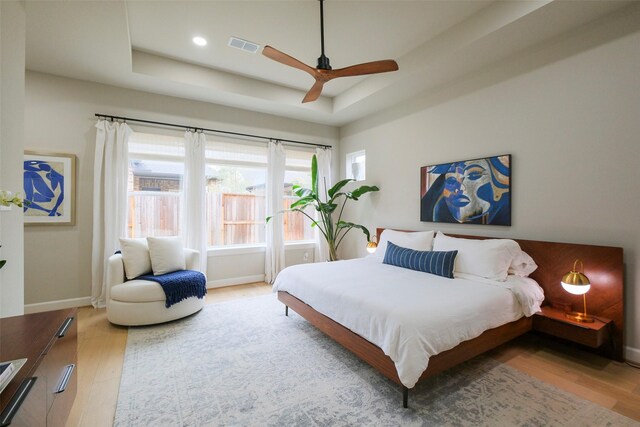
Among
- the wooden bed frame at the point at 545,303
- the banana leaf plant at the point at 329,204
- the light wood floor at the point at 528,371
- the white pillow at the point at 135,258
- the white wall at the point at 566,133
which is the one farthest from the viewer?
the banana leaf plant at the point at 329,204

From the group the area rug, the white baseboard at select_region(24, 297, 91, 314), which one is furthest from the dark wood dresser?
the white baseboard at select_region(24, 297, 91, 314)

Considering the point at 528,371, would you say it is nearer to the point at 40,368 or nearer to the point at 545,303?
the point at 545,303

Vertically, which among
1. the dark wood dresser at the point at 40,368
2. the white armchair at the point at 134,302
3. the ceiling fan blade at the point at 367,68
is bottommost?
the white armchair at the point at 134,302

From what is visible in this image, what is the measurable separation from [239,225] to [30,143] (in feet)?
9.13

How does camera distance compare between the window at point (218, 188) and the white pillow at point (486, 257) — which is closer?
the white pillow at point (486, 257)

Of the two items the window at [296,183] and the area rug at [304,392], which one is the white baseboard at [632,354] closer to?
the area rug at [304,392]

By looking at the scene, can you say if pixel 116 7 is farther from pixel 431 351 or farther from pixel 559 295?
pixel 559 295

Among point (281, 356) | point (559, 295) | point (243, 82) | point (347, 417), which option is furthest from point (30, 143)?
point (559, 295)

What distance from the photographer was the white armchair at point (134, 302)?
120 inches

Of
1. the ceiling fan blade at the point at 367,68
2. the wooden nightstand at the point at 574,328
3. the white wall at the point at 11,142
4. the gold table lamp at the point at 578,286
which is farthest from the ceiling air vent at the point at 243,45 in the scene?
the wooden nightstand at the point at 574,328

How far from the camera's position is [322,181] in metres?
5.54

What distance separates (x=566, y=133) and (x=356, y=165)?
3190mm

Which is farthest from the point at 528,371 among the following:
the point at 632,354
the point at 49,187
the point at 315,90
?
the point at 49,187

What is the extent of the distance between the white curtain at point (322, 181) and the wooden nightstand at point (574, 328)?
351cm
